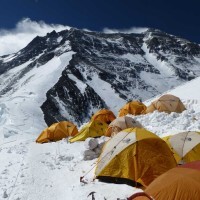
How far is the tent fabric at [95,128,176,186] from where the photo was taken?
45.8 ft

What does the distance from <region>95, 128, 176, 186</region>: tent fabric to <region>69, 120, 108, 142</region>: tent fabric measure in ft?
34.6

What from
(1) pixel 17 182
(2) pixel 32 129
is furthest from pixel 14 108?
(1) pixel 17 182

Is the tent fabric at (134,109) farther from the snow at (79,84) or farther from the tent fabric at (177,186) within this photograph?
the snow at (79,84)

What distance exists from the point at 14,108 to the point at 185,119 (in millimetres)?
31422

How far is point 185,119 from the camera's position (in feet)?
76.6

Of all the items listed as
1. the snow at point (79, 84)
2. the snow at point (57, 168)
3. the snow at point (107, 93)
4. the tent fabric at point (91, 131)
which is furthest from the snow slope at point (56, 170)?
the snow at point (107, 93)

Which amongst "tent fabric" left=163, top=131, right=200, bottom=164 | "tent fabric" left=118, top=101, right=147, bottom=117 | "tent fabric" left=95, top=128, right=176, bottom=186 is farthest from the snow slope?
"tent fabric" left=118, top=101, right=147, bottom=117

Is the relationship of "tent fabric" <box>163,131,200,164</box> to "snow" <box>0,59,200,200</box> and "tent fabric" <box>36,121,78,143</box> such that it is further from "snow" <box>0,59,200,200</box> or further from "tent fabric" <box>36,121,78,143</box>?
"tent fabric" <box>36,121,78,143</box>

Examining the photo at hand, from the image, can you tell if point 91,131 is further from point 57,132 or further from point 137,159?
Result: point 137,159

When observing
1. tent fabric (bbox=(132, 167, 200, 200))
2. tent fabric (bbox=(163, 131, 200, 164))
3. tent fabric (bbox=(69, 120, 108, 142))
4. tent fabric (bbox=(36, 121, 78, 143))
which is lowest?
tent fabric (bbox=(36, 121, 78, 143))

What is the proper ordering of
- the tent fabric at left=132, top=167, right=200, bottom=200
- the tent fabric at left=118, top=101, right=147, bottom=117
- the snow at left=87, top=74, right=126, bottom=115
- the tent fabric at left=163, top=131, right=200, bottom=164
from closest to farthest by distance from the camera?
1. the tent fabric at left=132, top=167, right=200, bottom=200
2. the tent fabric at left=163, top=131, right=200, bottom=164
3. the tent fabric at left=118, top=101, right=147, bottom=117
4. the snow at left=87, top=74, right=126, bottom=115

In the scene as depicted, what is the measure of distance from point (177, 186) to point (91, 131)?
16.3 meters

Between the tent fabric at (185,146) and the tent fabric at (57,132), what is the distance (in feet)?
43.2

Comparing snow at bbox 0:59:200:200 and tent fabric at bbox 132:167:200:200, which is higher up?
tent fabric at bbox 132:167:200:200
